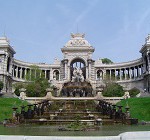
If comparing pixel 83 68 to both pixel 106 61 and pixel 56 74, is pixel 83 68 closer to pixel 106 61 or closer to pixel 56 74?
pixel 56 74

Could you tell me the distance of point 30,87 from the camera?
219ft

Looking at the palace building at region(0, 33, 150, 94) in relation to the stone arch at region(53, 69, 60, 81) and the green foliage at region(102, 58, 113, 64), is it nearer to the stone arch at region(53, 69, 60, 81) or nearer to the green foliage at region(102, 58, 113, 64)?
the stone arch at region(53, 69, 60, 81)

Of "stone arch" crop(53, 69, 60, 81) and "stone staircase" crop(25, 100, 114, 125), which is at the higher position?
"stone arch" crop(53, 69, 60, 81)

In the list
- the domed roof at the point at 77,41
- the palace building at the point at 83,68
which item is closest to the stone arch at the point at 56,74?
the palace building at the point at 83,68

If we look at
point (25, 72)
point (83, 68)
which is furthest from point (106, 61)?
point (25, 72)

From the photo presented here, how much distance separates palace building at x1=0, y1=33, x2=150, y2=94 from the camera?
85438mm

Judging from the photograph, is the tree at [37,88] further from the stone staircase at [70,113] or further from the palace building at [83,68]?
the stone staircase at [70,113]

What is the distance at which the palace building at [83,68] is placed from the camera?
8544cm

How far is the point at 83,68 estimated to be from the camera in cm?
9725

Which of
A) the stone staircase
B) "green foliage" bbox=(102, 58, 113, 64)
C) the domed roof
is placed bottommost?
the stone staircase

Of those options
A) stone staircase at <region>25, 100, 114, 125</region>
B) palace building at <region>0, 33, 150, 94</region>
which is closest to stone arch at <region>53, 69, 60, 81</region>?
palace building at <region>0, 33, 150, 94</region>

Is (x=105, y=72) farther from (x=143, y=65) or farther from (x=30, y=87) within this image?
(x=30, y=87)

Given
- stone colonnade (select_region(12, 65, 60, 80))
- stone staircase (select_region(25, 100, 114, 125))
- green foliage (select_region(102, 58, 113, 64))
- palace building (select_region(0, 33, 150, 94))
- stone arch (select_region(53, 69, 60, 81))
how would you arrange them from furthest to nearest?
green foliage (select_region(102, 58, 113, 64)) < stone arch (select_region(53, 69, 60, 81)) < stone colonnade (select_region(12, 65, 60, 80)) < palace building (select_region(0, 33, 150, 94)) < stone staircase (select_region(25, 100, 114, 125))

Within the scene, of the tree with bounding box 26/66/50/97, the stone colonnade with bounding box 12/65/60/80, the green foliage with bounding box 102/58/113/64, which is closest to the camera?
the tree with bounding box 26/66/50/97
